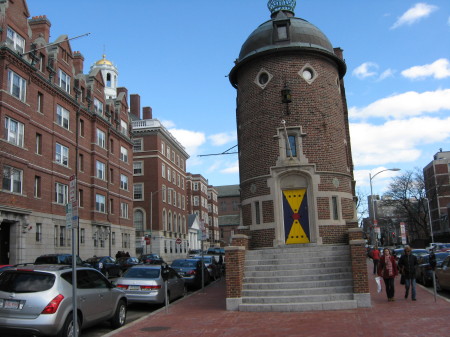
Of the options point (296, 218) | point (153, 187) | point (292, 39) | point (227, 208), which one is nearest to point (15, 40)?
point (292, 39)

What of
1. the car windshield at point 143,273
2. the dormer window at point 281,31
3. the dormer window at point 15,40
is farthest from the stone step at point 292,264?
the dormer window at point 15,40

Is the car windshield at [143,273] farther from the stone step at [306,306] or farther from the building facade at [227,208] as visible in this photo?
the building facade at [227,208]

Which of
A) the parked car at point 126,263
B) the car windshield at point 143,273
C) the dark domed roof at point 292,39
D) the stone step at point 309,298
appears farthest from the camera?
the parked car at point 126,263

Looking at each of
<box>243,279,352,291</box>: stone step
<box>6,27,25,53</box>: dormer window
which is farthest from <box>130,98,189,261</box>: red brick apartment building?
<box>243,279,352,291</box>: stone step

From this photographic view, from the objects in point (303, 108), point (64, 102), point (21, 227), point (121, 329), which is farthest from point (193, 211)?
point (121, 329)

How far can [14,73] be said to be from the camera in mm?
28172

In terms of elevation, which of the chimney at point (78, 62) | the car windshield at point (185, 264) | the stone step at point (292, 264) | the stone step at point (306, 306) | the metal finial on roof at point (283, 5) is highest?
the chimney at point (78, 62)

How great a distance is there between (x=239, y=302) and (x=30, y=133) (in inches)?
870

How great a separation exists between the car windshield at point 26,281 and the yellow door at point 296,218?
10.1m

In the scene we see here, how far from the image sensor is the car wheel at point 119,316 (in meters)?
11.0

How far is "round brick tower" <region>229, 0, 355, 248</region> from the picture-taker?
677 inches

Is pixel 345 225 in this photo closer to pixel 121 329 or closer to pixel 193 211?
pixel 121 329

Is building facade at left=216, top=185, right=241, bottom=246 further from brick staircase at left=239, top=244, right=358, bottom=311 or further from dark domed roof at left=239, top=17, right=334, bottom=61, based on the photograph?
brick staircase at left=239, top=244, right=358, bottom=311

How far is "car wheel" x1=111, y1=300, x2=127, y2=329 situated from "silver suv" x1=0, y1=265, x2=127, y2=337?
1098 millimetres
